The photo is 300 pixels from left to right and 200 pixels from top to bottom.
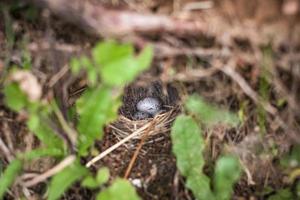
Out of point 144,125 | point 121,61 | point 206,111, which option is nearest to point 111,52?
point 121,61

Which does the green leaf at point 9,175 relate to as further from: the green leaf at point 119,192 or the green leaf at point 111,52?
the green leaf at point 111,52

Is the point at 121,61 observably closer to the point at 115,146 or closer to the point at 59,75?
the point at 59,75

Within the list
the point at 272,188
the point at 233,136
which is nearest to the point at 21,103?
the point at 233,136

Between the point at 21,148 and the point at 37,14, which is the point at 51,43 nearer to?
the point at 37,14

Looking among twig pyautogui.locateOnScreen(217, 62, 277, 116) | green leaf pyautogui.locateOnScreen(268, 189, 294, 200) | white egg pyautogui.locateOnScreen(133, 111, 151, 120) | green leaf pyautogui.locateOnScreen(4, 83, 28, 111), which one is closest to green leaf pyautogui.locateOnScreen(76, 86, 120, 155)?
green leaf pyautogui.locateOnScreen(4, 83, 28, 111)

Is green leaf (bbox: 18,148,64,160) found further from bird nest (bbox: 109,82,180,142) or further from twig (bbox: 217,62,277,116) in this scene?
twig (bbox: 217,62,277,116)

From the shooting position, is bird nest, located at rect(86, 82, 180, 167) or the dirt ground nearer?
the dirt ground
